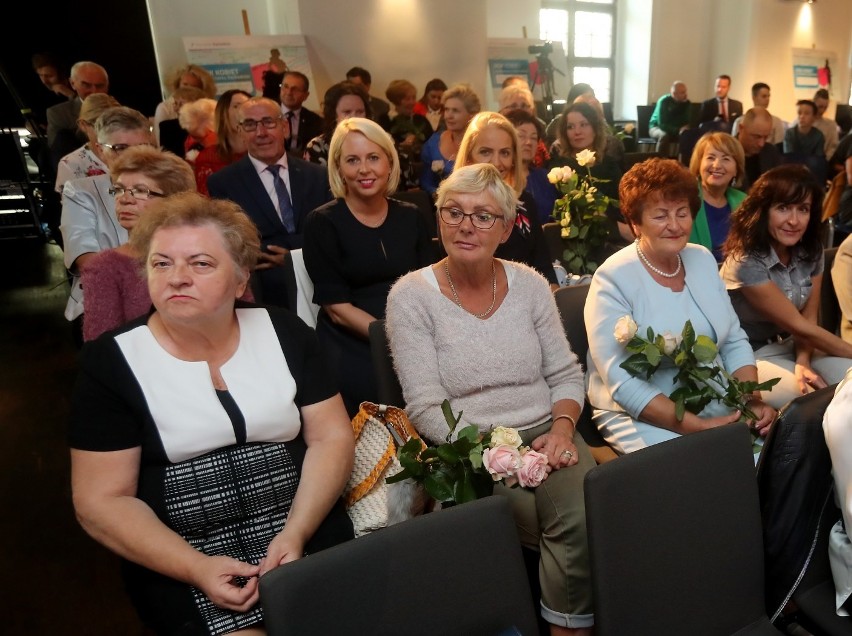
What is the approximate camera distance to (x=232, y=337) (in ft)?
4.91

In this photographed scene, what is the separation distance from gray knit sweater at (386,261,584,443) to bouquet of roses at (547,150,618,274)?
117 cm

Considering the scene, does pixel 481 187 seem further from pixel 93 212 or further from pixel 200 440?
pixel 93 212

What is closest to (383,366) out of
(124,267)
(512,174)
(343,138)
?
(124,267)

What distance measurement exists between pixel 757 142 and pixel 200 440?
5022mm

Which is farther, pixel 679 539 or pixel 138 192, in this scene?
pixel 138 192

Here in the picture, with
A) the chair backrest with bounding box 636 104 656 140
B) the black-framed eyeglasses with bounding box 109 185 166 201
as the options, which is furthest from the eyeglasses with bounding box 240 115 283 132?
the chair backrest with bounding box 636 104 656 140

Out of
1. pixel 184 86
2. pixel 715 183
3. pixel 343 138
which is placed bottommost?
pixel 715 183

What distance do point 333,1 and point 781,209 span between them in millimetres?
6642

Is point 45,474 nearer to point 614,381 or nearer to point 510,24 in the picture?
point 614,381

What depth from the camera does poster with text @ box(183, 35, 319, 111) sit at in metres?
7.06

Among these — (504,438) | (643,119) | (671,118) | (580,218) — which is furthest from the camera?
(643,119)

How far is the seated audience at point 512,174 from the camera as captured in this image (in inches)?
108

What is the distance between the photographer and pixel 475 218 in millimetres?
1871

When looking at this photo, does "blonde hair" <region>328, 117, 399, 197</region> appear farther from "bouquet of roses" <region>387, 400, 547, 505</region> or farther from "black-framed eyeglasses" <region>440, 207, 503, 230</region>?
"bouquet of roses" <region>387, 400, 547, 505</region>
